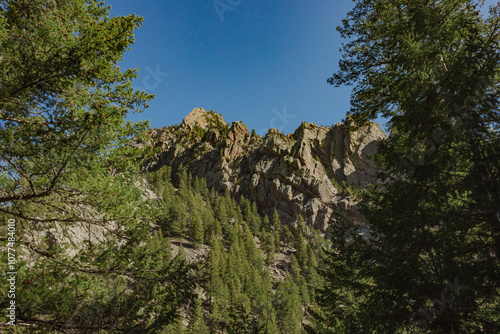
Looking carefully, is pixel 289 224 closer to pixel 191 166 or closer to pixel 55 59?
pixel 191 166

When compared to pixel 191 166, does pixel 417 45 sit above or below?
below

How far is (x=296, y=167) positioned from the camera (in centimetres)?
7469

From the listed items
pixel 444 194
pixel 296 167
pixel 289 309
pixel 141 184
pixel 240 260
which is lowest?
pixel 289 309

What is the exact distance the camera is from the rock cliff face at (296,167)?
70.6 m

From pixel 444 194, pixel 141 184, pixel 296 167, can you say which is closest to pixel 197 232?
pixel 296 167

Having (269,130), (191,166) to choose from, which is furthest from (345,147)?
(191,166)

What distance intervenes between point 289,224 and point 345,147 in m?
34.2

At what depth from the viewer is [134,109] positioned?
18.1 ft

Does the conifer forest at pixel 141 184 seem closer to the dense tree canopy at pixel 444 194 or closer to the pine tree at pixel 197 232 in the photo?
the dense tree canopy at pixel 444 194

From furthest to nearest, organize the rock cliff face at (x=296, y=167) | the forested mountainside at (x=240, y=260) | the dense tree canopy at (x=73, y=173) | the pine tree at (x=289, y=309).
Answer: the rock cliff face at (x=296, y=167), the pine tree at (x=289, y=309), the forested mountainside at (x=240, y=260), the dense tree canopy at (x=73, y=173)

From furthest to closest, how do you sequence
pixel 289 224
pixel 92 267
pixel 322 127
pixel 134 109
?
pixel 322 127, pixel 289 224, pixel 134 109, pixel 92 267

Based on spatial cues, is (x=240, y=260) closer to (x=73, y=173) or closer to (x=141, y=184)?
(x=141, y=184)

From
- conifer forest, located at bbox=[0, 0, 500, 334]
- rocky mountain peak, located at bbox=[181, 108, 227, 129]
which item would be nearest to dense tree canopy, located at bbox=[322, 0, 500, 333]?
conifer forest, located at bbox=[0, 0, 500, 334]

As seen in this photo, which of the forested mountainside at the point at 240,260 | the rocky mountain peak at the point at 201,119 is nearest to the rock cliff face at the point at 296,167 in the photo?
the forested mountainside at the point at 240,260
